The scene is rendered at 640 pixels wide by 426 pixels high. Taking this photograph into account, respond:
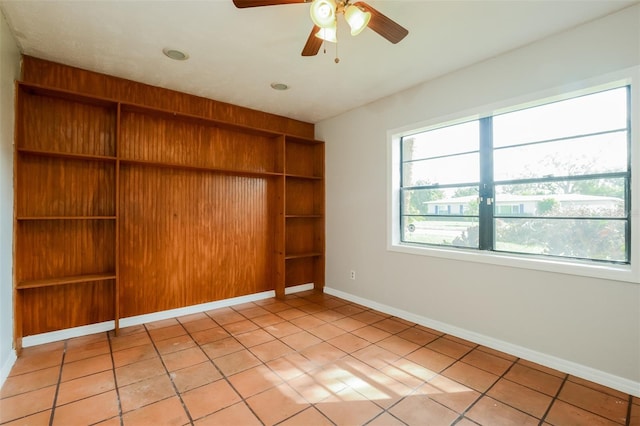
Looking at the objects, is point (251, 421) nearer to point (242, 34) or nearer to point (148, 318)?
point (148, 318)

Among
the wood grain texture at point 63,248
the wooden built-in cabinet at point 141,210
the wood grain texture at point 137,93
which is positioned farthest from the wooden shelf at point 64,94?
the wood grain texture at point 63,248

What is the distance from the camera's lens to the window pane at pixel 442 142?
116 inches

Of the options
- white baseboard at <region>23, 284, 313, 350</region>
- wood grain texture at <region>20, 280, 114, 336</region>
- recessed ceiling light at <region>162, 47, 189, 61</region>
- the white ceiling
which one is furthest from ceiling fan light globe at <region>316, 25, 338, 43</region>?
white baseboard at <region>23, 284, 313, 350</region>

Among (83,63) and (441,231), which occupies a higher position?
(83,63)

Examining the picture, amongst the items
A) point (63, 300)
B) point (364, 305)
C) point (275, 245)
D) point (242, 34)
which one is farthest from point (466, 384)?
point (63, 300)

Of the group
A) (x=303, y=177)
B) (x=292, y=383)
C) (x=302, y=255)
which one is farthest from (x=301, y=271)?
(x=292, y=383)

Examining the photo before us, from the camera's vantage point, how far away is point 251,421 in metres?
1.72

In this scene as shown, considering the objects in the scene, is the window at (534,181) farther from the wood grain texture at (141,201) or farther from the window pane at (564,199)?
the wood grain texture at (141,201)

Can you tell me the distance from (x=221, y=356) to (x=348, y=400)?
120 centimetres

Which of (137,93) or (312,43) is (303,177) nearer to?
(137,93)

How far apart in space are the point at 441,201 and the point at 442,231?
1.09 feet

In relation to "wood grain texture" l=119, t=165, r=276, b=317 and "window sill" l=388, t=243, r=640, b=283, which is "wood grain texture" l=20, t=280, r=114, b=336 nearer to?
"wood grain texture" l=119, t=165, r=276, b=317

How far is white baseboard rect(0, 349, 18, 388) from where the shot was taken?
6.84ft

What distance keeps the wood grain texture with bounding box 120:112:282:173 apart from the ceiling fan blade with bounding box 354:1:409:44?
2527 mm
